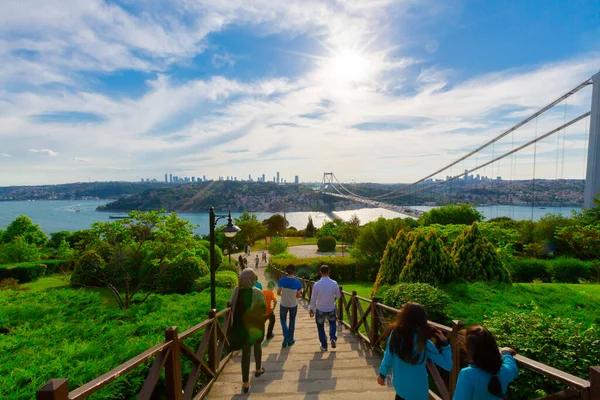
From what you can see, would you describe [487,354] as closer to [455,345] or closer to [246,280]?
[455,345]

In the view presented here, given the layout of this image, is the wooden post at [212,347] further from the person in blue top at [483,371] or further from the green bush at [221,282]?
the green bush at [221,282]

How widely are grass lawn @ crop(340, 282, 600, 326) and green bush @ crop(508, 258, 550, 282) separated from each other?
27.3 feet

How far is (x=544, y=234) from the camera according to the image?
787 inches

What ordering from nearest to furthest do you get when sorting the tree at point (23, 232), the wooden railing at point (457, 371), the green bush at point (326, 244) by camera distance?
the wooden railing at point (457, 371), the tree at point (23, 232), the green bush at point (326, 244)

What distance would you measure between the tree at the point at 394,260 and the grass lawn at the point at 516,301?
5.87 feet

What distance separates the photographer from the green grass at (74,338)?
282 centimetres

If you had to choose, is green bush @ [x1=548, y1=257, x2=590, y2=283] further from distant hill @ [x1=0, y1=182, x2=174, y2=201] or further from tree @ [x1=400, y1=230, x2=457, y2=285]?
distant hill @ [x1=0, y1=182, x2=174, y2=201]

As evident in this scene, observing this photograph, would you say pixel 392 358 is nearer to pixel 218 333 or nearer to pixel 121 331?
pixel 218 333

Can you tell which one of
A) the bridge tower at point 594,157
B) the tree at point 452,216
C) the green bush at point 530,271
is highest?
the bridge tower at point 594,157

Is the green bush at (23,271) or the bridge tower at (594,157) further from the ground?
the bridge tower at (594,157)

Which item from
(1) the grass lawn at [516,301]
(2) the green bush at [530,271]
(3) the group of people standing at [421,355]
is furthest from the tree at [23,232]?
(2) the green bush at [530,271]

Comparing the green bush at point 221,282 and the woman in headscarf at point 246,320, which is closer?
the woman in headscarf at point 246,320

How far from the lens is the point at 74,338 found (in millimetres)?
4074

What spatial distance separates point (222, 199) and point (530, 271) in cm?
10053
